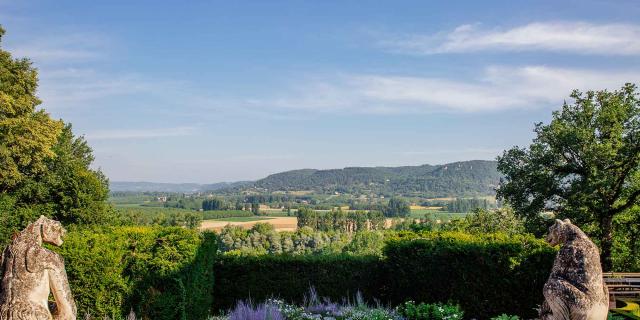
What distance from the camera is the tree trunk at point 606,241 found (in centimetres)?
2225

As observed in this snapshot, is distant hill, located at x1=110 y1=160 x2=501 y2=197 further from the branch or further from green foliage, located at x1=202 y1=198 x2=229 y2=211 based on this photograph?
the branch

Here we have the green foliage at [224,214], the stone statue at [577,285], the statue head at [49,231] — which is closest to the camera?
the stone statue at [577,285]

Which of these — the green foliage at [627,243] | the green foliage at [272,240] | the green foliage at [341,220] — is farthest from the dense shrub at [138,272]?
the green foliage at [341,220]

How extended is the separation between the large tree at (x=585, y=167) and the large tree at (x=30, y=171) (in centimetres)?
2351

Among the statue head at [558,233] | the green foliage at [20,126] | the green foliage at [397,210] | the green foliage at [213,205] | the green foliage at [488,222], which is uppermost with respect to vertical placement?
the green foliage at [20,126]

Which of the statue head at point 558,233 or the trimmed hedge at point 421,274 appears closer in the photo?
the statue head at point 558,233

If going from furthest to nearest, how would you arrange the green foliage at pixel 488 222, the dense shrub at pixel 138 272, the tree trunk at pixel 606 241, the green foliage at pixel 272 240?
the green foliage at pixel 272 240 → the green foliage at pixel 488 222 → the tree trunk at pixel 606 241 → the dense shrub at pixel 138 272

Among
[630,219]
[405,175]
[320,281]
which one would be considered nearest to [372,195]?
[405,175]

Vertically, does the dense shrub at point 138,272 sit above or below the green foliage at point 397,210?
above

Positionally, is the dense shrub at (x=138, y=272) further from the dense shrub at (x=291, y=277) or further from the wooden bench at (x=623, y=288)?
the wooden bench at (x=623, y=288)

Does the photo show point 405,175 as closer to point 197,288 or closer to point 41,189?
point 41,189

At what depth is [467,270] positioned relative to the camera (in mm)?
10117

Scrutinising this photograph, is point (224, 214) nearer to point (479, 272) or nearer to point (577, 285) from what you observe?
point (479, 272)

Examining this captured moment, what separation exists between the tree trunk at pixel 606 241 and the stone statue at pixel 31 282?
23175mm
